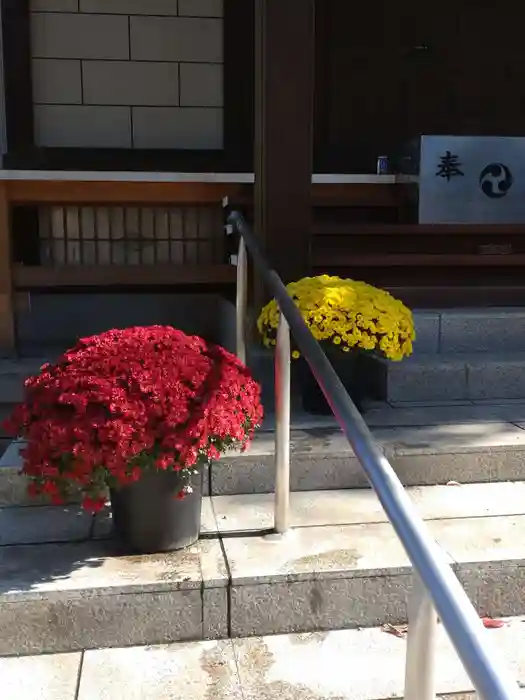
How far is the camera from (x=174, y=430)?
2.39m

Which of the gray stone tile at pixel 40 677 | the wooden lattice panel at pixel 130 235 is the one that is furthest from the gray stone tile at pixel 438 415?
the wooden lattice panel at pixel 130 235

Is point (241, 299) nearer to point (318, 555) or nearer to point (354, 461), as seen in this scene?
point (354, 461)

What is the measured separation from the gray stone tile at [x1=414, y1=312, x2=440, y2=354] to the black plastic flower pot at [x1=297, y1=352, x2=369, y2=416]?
22.1 inches

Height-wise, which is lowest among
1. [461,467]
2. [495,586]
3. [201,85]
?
[495,586]

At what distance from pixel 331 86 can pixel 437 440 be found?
12.7 feet

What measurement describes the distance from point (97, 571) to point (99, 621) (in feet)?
0.53

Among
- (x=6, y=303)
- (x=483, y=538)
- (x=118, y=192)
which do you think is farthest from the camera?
(x=118, y=192)

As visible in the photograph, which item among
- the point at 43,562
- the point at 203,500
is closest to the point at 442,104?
the point at 203,500

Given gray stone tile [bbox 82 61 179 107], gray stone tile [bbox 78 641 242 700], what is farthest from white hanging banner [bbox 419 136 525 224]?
gray stone tile [bbox 78 641 242 700]

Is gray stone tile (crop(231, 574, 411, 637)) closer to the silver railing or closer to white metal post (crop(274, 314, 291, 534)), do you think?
white metal post (crop(274, 314, 291, 534))

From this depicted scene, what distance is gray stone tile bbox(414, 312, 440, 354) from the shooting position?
4.28 metres

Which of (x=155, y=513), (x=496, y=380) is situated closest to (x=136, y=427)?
(x=155, y=513)

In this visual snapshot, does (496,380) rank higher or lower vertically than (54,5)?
lower

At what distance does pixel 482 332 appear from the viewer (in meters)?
4.34
